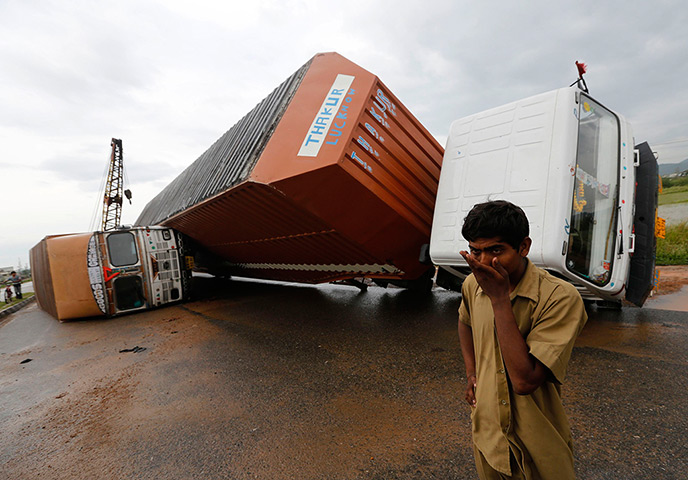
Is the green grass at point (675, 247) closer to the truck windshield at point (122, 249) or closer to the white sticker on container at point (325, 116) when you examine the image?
the white sticker on container at point (325, 116)

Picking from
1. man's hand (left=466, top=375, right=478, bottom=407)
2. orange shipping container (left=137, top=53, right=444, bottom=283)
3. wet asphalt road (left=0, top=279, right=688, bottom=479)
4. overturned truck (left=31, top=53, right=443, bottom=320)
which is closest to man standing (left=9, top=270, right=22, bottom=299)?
wet asphalt road (left=0, top=279, right=688, bottom=479)

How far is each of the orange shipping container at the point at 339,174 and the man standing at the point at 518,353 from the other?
214cm

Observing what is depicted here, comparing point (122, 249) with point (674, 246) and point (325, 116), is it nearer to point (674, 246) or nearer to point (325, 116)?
point (325, 116)

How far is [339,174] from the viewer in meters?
3.21

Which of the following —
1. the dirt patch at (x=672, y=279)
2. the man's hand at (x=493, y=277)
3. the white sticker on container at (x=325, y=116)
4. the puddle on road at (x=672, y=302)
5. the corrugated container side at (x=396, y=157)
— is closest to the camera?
the man's hand at (x=493, y=277)

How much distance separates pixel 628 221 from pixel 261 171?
145 inches

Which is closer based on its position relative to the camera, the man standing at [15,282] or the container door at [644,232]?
the container door at [644,232]

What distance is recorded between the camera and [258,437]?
255 cm

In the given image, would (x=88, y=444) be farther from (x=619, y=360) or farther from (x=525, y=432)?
(x=619, y=360)

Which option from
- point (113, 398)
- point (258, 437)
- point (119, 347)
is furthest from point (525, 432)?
point (119, 347)

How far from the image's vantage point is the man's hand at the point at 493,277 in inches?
A: 42.1

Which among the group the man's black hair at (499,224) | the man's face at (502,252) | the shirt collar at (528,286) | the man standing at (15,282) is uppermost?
the man's black hair at (499,224)

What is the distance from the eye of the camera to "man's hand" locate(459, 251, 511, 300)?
1068 mm

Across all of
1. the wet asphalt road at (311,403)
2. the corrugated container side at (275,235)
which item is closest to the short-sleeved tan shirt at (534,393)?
the wet asphalt road at (311,403)
